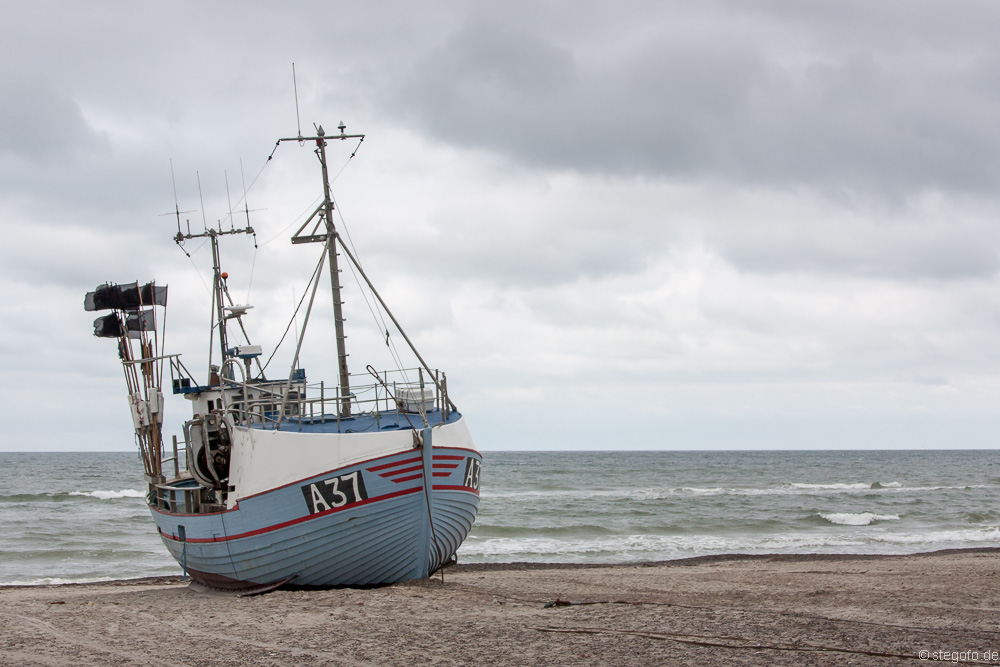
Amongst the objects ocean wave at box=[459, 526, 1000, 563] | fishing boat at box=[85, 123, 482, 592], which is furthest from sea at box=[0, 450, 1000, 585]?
fishing boat at box=[85, 123, 482, 592]

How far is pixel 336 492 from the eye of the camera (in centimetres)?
1459

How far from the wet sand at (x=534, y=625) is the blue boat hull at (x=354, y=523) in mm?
504

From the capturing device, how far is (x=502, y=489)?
58875mm

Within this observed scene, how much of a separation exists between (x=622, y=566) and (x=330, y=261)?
12334mm

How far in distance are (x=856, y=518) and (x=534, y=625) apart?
30.1m

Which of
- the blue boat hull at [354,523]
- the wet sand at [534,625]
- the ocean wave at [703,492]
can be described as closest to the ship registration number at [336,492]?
the blue boat hull at [354,523]

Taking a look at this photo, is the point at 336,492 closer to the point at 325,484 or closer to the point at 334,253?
the point at 325,484

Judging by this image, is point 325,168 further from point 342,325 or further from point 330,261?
point 342,325

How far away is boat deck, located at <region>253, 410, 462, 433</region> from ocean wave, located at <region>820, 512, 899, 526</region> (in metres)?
24.9

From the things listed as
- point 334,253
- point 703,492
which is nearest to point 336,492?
point 334,253

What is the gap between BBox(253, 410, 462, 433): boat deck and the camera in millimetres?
15523

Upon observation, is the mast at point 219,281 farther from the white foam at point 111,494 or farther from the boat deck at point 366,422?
the white foam at point 111,494

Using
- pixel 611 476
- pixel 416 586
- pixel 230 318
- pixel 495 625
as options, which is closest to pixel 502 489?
pixel 611 476

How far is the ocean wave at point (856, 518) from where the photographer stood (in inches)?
1420
